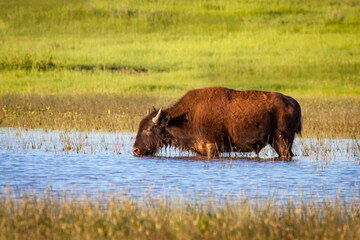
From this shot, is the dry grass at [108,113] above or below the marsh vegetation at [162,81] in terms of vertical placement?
below

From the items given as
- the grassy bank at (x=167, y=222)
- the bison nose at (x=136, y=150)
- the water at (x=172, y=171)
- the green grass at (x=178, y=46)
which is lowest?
the water at (x=172, y=171)

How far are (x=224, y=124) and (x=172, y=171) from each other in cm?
211

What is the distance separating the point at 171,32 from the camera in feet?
185


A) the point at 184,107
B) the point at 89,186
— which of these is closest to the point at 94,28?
the point at 184,107

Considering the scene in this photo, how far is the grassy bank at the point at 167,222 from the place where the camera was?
7.06 metres

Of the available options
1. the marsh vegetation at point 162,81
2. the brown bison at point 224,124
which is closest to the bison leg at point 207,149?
the brown bison at point 224,124

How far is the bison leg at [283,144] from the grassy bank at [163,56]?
4828 mm

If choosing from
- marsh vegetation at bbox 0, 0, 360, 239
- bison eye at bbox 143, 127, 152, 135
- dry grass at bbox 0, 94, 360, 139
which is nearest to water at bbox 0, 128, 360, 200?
marsh vegetation at bbox 0, 0, 360, 239

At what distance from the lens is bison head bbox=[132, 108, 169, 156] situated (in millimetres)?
14086

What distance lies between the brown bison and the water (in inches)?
12.3

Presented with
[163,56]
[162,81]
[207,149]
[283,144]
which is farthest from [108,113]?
[163,56]

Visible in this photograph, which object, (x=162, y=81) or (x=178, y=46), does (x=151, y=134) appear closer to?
(x=162, y=81)

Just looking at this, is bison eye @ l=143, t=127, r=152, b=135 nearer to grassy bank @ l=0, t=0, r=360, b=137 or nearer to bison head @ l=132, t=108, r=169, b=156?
bison head @ l=132, t=108, r=169, b=156

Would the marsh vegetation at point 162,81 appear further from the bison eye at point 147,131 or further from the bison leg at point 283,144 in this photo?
the bison eye at point 147,131
